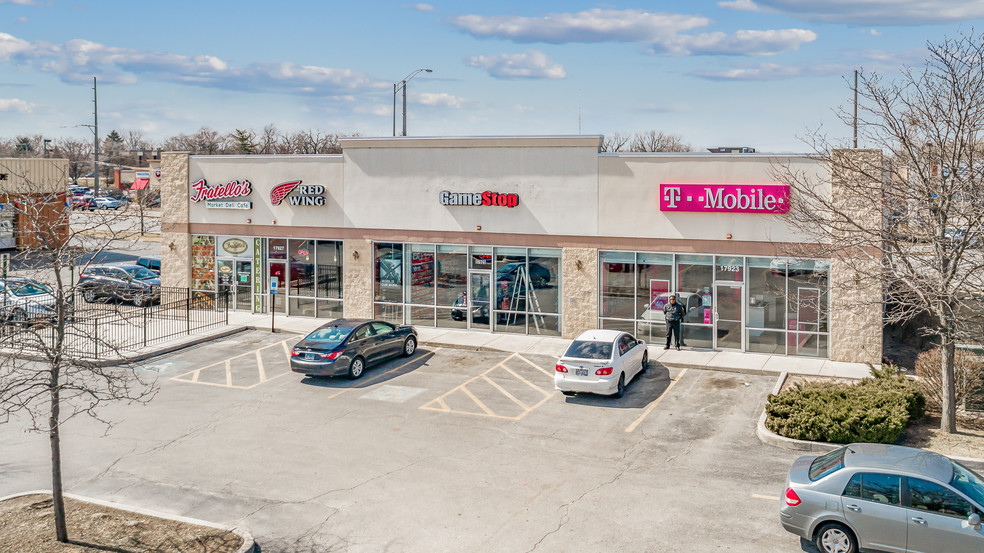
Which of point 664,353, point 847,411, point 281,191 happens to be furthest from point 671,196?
point 281,191

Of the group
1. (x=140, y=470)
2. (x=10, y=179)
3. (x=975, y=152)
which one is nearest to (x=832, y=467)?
(x=975, y=152)

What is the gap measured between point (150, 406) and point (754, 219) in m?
17.3

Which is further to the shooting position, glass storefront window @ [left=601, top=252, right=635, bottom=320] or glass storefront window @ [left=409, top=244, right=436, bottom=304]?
glass storefront window @ [left=409, top=244, right=436, bottom=304]

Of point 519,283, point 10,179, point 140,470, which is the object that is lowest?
point 140,470

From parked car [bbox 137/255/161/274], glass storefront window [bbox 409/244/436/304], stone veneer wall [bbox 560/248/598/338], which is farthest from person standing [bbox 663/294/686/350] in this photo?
parked car [bbox 137/255/161/274]

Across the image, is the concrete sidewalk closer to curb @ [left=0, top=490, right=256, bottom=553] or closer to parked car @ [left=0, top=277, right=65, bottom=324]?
parked car @ [left=0, top=277, right=65, bottom=324]

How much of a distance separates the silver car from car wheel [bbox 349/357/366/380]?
41.9ft

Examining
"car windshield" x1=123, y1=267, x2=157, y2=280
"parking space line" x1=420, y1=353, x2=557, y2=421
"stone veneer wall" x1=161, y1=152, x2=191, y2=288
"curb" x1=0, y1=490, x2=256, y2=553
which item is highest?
"stone veneer wall" x1=161, y1=152, x2=191, y2=288

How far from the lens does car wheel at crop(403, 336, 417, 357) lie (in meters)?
24.4

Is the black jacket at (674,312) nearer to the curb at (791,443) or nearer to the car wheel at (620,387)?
the car wheel at (620,387)

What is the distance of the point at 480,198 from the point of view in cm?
2717

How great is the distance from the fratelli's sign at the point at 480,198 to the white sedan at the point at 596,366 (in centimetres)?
751

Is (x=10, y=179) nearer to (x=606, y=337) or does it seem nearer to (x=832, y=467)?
(x=606, y=337)

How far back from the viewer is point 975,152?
53.2 feet
